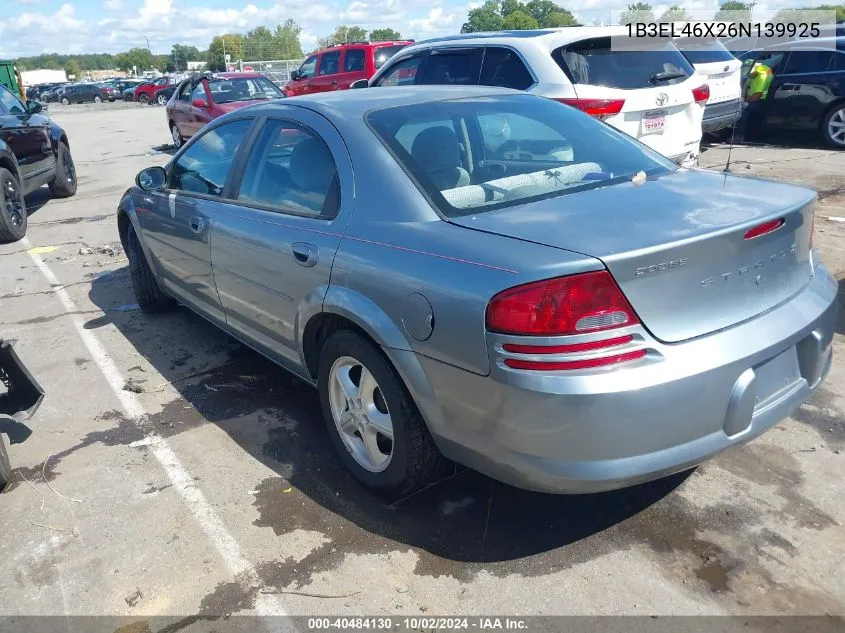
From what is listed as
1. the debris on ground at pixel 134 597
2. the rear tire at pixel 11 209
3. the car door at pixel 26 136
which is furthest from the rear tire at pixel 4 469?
the car door at pixel 26 136

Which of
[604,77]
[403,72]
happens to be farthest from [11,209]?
[604,77]

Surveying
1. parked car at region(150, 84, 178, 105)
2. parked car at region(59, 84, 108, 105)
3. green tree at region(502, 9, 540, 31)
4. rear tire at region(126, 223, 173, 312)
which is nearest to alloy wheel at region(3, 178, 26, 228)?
rear tire at region(126, 223, 173, 312)

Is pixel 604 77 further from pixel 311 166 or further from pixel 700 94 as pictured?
pixel 311 166

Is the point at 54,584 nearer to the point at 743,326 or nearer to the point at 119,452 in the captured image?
the point at 119,452

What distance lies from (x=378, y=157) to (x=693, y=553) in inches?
78.8

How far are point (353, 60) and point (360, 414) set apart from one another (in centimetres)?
1410

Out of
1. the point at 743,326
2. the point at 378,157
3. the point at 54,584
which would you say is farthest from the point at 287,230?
the point at 743,326

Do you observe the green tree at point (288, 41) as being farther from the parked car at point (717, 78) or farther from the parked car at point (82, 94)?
the parked car at point (717, 78)

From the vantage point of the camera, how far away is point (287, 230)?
11.1 ft

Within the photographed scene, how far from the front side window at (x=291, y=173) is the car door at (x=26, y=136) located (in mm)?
6991

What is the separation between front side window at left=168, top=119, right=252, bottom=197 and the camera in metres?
4.15

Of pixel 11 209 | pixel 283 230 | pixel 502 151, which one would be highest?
pixel 502 151

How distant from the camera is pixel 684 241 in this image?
2.37 m

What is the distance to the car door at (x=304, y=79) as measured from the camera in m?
16.6
